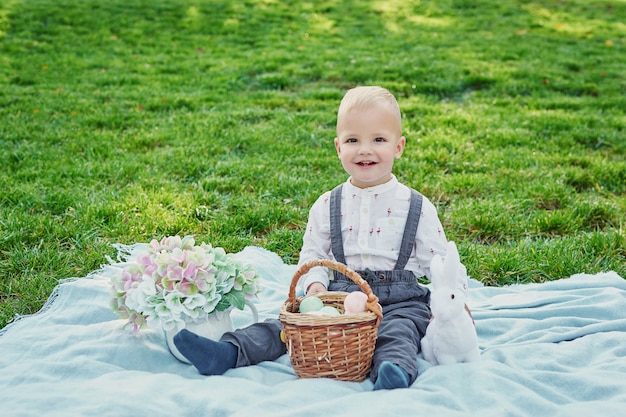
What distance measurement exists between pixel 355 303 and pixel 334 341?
182 mm

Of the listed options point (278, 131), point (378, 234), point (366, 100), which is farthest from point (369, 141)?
point (278, 131)

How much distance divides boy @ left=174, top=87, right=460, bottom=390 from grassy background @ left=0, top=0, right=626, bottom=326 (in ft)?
2.89

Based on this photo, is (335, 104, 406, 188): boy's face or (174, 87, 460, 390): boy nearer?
(174, 87, 460, 390): boy

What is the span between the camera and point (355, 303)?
2486 millimetres

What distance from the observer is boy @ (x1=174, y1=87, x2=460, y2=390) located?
8.86 ft

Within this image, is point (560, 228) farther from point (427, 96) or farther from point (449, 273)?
point (427, 96)

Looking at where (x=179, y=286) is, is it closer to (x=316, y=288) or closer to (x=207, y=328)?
(x=207, y=328)

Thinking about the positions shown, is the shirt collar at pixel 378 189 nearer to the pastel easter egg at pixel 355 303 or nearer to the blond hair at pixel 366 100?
the blond hair at pixel 366 100

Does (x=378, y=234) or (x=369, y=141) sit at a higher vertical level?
(x=369, y=141)

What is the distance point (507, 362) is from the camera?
103 inches

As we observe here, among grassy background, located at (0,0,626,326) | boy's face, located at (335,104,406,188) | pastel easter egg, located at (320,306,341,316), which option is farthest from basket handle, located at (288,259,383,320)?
grassy background, located at (0,0,626,326)

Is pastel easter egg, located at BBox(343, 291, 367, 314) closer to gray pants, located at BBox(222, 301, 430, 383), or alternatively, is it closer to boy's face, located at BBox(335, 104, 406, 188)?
gray pants, located at BBox(222, 301, 430, 383)

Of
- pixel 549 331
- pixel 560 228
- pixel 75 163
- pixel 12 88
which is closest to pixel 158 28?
pixel 12 88

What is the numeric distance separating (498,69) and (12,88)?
18.6 ft
